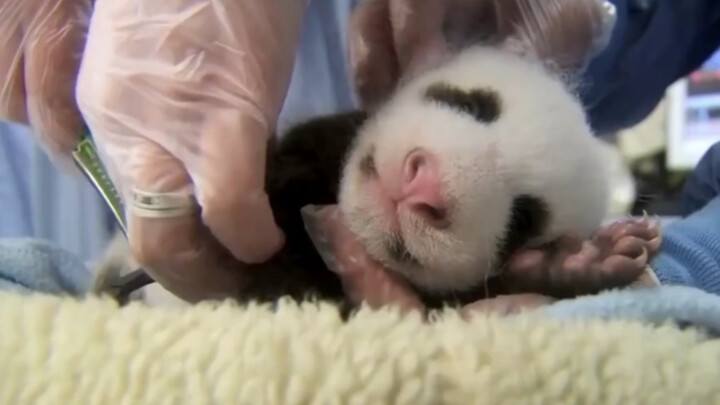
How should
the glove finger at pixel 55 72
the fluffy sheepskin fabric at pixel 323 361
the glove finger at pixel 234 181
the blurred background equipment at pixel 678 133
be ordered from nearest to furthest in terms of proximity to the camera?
the fluffy sheepskin fabric at pixel 323 361 < the glove finger at pixel 234 181 < the glove finger at pixel 55 72 < the blurred background equipment at pixel 678 133

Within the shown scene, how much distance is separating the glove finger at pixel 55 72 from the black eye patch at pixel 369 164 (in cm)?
20

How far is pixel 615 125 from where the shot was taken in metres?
1.01

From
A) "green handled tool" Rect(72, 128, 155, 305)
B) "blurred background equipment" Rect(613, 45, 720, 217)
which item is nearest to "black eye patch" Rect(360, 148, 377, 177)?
"green handled tool" Rect(72, 128, 155, 305)

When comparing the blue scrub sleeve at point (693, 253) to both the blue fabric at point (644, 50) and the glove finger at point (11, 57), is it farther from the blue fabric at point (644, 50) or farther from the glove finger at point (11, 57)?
the glove finger at point (11, 57)

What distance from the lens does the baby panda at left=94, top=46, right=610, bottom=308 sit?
45 cm

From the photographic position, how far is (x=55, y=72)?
0.59 metres

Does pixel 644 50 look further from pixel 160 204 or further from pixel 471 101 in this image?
pixel 160 204

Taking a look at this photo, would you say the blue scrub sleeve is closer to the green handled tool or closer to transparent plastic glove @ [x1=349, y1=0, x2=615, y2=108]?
transparent plastic glove @ [x1=349, y1=0, x2=615, y2=108]

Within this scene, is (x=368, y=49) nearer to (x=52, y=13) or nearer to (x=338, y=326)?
(x=52, y=13)

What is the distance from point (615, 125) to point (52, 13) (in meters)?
0.66

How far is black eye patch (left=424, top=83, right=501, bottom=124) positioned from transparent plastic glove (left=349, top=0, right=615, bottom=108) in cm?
7

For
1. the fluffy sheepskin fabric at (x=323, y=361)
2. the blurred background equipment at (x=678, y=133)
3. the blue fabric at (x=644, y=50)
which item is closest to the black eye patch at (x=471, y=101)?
the fluffy sheepskin fabric at (x=323, y=361)

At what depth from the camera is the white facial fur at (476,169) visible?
45cm

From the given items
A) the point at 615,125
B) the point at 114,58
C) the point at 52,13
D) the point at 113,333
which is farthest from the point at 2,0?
the point at 615,125
